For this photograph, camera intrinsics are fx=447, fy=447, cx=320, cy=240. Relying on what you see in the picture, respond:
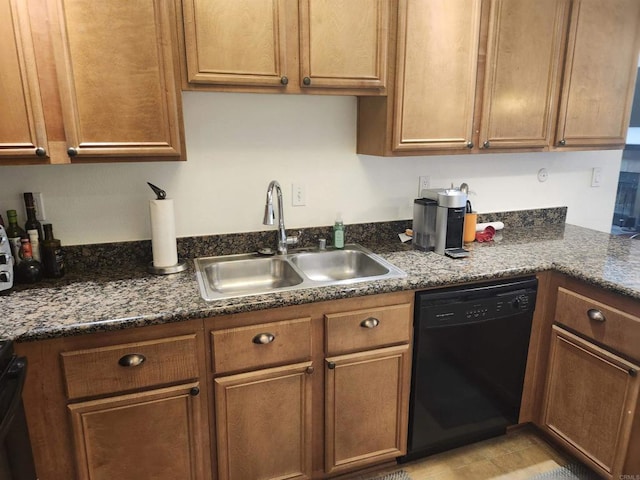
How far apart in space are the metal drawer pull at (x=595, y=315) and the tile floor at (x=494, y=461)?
2.49 ft

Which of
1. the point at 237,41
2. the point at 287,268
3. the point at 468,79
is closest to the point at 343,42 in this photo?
the point at 237,41

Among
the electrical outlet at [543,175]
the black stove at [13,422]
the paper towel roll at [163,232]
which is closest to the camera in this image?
the black stove at [13,422]

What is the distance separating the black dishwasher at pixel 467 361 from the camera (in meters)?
1.84

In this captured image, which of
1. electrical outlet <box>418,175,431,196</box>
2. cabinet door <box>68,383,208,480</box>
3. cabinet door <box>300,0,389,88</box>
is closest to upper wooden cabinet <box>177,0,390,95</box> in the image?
cabinet door <box>300,0,389,88</box>

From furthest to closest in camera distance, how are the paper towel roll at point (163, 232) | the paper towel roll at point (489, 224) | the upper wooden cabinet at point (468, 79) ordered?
the paper towel roll at point (489, 224), the upper wooden cabinet at point (468, 79), the paper towel roll at point (163, 232)

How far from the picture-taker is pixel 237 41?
167cm

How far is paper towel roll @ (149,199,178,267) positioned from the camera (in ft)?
5.96

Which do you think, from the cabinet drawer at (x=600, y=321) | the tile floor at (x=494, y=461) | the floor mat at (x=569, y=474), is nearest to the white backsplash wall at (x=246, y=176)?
the cabinet drawer at (x=600, y=321)

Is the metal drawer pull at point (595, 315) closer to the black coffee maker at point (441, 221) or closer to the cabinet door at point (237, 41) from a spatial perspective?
the black coffee maker at point (441, 221)

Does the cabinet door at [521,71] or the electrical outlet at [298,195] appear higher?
the cabinet door at [521,71]

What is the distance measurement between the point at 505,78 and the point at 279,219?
49.2 inches

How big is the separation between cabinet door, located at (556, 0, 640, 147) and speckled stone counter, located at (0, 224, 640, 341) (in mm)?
582

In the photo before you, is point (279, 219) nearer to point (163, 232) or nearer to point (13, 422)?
point (163, 232)

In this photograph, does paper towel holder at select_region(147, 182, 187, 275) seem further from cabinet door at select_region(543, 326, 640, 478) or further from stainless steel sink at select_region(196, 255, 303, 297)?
cabinet door at select_region(543, 326, 640, 478)
